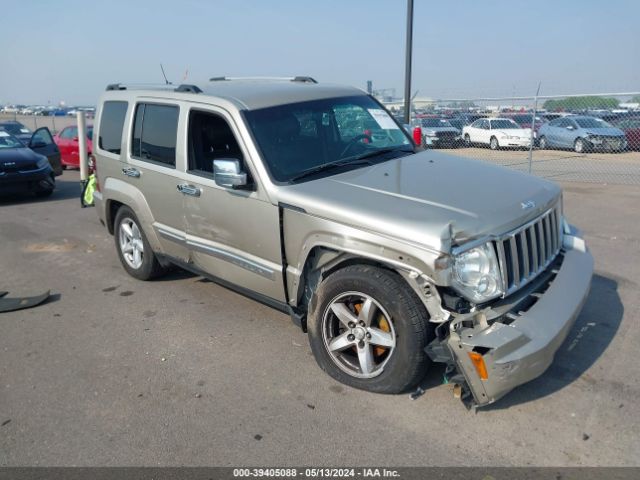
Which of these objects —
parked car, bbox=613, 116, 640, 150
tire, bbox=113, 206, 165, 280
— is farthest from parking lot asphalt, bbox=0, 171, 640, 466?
parked car, bbox=613, 116, 640, 150

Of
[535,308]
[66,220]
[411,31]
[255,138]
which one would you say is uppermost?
[411,31]

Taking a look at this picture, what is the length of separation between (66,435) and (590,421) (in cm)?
305

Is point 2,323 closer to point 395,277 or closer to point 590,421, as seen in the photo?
point 395,277

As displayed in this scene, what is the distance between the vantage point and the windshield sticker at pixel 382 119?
16.3 ft

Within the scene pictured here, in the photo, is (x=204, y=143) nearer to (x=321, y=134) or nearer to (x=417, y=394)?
(x=321, y=134)

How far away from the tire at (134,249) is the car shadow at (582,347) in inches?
144

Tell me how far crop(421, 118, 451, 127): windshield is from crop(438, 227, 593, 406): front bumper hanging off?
13525mm

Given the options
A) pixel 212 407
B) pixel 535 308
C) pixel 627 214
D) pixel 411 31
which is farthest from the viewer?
pixel 411 31

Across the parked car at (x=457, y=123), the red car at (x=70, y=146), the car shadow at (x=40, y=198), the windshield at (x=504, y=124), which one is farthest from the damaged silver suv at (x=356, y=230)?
the windshield at (x=504, y=124)

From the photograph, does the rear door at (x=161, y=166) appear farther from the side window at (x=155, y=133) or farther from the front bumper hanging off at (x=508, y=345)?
the front bumper hanging off at (x=508, y=345)

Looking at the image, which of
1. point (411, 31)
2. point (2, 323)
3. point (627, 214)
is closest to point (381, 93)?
point (411, 31)

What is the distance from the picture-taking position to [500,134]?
58.9 feet

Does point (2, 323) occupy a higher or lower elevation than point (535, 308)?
lower

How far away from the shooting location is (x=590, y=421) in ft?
10.2
